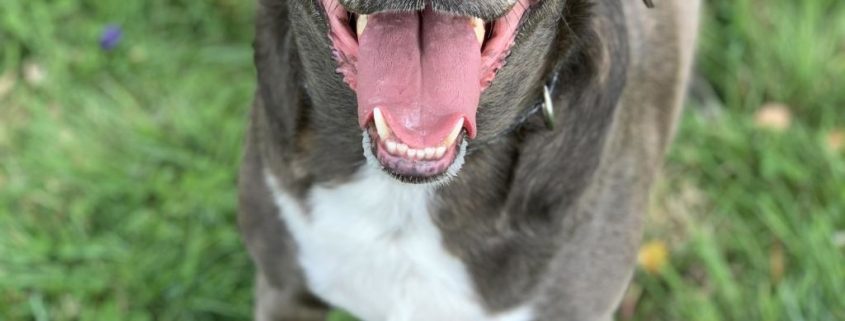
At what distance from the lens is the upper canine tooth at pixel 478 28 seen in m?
1.99

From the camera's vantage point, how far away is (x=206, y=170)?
141 inches

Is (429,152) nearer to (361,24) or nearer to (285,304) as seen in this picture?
(361,24)

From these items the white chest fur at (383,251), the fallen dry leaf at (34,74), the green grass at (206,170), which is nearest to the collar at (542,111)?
the white chest fur at (383,251)

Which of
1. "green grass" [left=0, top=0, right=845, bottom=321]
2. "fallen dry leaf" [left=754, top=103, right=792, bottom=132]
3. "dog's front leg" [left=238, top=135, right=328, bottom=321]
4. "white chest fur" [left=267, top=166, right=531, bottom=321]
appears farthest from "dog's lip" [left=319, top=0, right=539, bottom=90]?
"fallen dry leaf" [left=754, top=103, right=792, bottom=132]

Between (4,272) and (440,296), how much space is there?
1493 mm

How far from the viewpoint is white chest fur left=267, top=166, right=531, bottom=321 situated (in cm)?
241

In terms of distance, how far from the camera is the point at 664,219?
3.63m

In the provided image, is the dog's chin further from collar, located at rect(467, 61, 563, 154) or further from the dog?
collar, located at rect(467, 61, 563, 154)

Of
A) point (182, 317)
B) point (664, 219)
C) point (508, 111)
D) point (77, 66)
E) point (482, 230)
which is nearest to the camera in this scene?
point (508, 111)

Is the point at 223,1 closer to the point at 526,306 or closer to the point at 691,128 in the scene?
the point at 691,128

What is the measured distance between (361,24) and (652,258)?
171 cm

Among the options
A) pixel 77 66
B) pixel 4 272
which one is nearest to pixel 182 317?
pixel 4 272

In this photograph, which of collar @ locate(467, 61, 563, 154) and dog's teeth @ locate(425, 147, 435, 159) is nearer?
dog's teeth @ locate(425, 147, 435, 159)

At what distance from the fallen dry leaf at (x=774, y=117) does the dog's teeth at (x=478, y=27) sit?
198 cm
